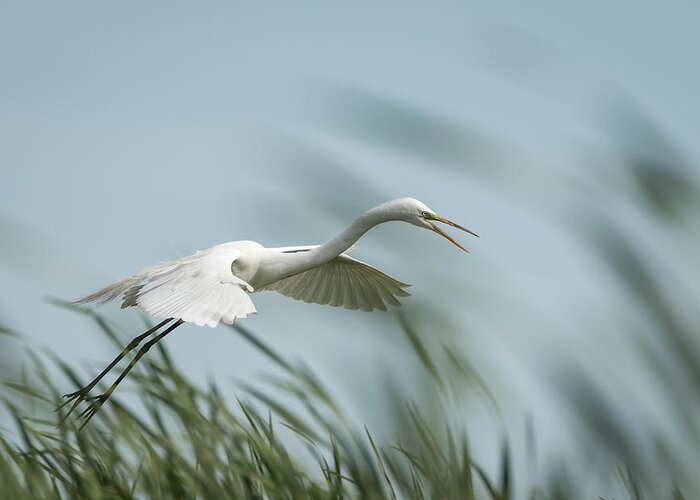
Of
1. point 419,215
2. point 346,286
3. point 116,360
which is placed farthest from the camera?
point 346,286

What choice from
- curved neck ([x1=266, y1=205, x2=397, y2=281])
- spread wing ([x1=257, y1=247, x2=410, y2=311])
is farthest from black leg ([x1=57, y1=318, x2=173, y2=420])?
spread wing ([x1=257, y1=247, x2=410, y2=311])

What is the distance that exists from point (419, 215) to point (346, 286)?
1.32m

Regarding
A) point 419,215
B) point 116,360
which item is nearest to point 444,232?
point 419,215

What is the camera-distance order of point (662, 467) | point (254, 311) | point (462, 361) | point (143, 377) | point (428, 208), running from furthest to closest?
point (428, 208) < point (254, 311) < point (143, 377) < point (462, 361) < point (662, 467)

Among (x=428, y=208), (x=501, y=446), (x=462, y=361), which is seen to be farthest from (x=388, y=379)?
(x=428, y=208)

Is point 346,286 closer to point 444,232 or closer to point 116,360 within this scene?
point 444,232

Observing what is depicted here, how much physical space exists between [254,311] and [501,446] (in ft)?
6.37

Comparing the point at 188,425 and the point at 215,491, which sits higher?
the point at 188,425

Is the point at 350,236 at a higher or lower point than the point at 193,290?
higher

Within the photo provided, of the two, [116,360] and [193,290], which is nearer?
[116,360]

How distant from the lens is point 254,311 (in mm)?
3627

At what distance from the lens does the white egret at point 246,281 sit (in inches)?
144

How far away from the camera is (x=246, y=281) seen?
5246 mm

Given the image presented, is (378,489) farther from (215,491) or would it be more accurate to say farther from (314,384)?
(215,491)
